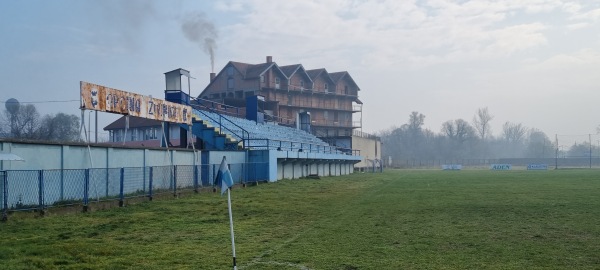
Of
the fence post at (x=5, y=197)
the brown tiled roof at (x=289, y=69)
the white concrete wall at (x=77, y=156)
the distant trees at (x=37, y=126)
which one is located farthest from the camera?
the brown tiled roof at (x=289, y=69)

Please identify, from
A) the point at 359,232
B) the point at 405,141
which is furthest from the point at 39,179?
the point at 405,141

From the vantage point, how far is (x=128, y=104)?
79.9ft

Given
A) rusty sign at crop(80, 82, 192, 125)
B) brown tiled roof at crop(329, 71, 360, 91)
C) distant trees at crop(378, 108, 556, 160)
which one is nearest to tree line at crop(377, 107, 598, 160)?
distant trees at crop(378, 108, 556, 160)

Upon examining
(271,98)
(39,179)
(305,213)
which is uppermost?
(271,98)

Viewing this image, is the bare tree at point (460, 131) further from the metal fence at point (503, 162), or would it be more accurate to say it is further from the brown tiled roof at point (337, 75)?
the brown tiled roof at point (337, 75)

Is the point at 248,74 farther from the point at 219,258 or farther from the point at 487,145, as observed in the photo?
the point at 487,145

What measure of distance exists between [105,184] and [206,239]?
803 centimetres

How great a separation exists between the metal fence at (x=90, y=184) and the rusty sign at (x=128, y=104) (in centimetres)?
358

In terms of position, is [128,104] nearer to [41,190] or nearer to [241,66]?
[41,190]

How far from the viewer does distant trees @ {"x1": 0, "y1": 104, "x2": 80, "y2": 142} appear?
5319 cm

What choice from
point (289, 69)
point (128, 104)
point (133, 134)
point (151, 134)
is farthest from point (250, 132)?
point (289, 69)

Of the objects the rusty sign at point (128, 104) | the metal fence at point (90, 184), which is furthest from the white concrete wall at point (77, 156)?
the rusty sign at point (128, 104)

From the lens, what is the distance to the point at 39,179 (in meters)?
15.5

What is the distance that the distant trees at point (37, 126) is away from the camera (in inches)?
2094
